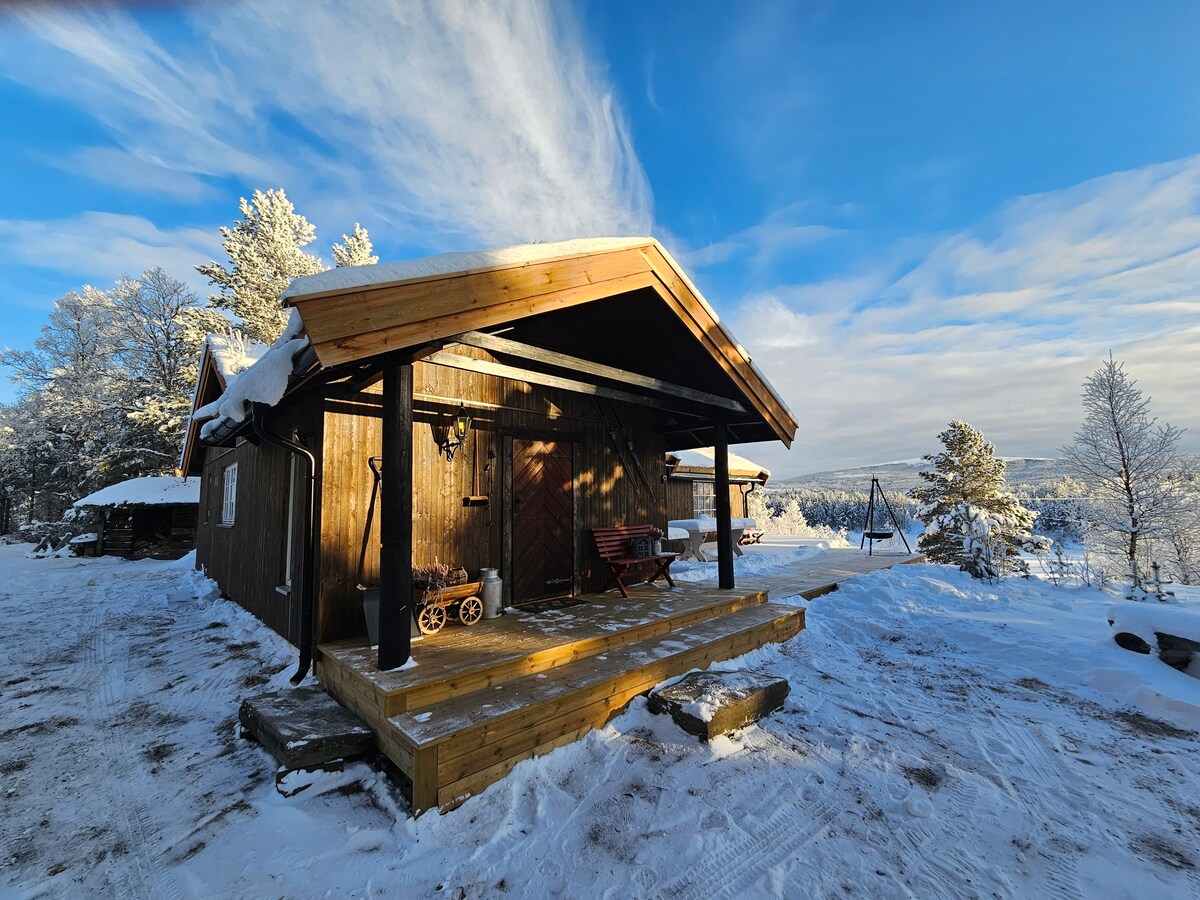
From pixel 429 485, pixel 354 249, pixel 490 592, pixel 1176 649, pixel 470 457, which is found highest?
pixel 354 249

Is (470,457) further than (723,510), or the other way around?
(723,510)

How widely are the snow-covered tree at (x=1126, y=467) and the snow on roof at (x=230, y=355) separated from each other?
17533 millimetres

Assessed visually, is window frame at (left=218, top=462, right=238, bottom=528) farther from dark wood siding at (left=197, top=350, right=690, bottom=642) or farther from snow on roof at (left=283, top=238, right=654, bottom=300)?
snow on roof at (left=283, top=238, right=654, bottom=300)

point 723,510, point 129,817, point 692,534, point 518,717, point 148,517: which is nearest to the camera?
point 129,817

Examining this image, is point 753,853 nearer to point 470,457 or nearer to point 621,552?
point 470,457

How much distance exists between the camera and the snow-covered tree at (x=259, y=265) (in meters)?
17.9

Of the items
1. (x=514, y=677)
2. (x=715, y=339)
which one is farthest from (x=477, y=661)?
(x=715, y=339)

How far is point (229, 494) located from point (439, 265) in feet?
25.0

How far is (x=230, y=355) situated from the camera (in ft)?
26.5

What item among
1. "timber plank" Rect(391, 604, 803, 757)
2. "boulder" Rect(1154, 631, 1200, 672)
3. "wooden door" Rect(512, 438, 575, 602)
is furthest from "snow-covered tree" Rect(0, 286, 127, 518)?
"boulder" Rect(1154, 631, 1200, 672)

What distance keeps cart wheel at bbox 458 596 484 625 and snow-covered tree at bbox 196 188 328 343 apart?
1819 centimetres

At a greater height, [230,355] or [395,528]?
[230,355]

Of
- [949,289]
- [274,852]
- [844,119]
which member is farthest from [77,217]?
[949,289]

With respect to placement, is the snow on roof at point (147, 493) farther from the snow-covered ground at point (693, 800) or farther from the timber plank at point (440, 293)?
the timber plank at point (440, 293)
